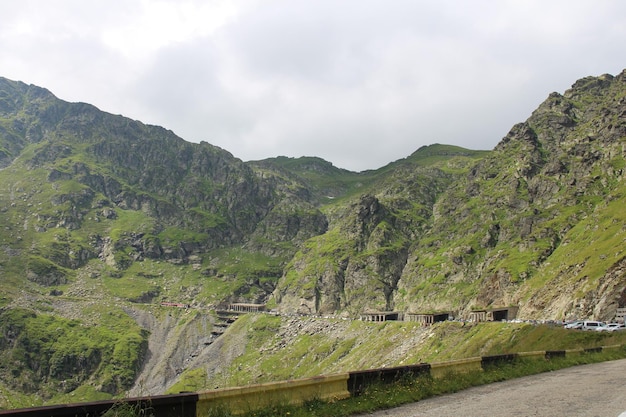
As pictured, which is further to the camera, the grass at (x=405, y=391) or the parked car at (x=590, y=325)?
the parked car at (x=590, y=325)

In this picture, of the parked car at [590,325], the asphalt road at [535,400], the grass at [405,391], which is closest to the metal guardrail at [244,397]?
the grass at [405,391]

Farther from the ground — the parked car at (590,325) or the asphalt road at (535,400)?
the asphalt road at (535,400)

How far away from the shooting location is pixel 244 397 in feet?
53.7

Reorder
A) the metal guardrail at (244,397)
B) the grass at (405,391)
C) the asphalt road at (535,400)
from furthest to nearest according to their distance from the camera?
the asphalt road at (535,400) → the grass at (405,391) → the metal guardrail at (244,397)

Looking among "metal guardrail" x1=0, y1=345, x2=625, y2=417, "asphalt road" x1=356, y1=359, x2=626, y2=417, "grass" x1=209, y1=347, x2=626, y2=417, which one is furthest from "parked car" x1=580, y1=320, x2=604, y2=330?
"metal guardrail" x1=0, y1=345, x2=625, y2=417

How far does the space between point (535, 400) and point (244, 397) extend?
1283 cm

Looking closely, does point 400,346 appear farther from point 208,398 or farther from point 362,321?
point 208,398

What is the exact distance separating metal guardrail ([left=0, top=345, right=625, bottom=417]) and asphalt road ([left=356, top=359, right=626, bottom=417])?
195 cm

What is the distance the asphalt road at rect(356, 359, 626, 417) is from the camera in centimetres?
1811

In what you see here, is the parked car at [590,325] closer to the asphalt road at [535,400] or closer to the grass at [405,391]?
the grass at [405,391]

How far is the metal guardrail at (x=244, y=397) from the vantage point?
13424 mm

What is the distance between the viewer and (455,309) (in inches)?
7825

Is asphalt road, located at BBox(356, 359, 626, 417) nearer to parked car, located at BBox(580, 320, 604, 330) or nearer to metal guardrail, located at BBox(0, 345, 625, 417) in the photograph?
metal guardrail, located at BBox(0, 345, 625, 417)

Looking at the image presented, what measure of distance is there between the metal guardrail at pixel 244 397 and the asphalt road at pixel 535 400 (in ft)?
6.41
